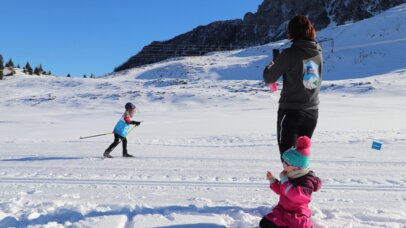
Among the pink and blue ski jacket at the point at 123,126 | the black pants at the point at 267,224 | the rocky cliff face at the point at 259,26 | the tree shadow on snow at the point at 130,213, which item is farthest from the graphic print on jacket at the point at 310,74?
the rocky cliff face at the point at 259,26

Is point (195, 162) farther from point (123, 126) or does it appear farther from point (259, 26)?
point (259, 26)

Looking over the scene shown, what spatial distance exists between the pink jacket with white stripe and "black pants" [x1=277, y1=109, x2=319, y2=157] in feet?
1.22

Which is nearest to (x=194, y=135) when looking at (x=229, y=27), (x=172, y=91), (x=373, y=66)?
(x=172, y=91)

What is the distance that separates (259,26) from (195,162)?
4021 inches

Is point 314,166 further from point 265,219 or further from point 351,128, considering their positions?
point 351,128

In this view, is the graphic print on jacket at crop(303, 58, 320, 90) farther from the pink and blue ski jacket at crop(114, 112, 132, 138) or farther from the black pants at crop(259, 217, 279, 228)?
the pink and blue ski jacket at crop(114, 112, 132, 138)

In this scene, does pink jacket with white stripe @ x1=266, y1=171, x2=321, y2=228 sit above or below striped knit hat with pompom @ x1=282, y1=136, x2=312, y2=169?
below

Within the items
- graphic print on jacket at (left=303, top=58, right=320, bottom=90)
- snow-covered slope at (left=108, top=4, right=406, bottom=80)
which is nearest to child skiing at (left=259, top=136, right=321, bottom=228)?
graphic print on jacket at (left=303, top=58, right=320, bottom=90)

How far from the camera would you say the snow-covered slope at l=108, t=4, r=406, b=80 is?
31234 mm

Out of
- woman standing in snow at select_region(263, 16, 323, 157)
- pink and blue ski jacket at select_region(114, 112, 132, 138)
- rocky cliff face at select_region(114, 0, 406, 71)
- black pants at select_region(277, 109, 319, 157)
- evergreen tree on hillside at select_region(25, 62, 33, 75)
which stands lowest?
pink and blue ski jacket at select_region(114, 112, 132, 138)

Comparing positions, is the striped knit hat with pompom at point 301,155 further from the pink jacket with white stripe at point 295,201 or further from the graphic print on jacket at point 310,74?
the graphic print on jacket at point 310,74

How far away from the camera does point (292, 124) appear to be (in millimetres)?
3541

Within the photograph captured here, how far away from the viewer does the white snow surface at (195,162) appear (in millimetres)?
3910

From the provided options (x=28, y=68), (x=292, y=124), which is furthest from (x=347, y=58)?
(x=28, y=68)
